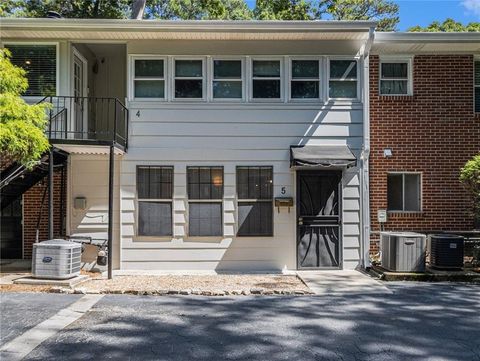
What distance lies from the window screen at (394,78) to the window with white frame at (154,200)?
5.15 metres

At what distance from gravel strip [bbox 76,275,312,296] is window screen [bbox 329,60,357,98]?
4.12 m

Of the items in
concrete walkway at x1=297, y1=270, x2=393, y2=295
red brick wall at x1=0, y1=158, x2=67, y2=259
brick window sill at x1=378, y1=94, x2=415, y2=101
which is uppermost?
brick window sill at x1=378, y1=94, x2=415, y2=101

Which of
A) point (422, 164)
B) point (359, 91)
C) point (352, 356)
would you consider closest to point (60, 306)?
point (352, 356)

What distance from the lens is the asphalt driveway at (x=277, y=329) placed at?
4715 millimetres

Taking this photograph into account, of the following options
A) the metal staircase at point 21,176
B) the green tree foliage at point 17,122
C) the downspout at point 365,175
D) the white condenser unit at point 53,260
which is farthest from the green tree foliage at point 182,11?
the white condenser unit at point 53,260

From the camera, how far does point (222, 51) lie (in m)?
9.81

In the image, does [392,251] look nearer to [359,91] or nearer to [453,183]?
[453,183]

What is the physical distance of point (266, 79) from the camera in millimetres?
9906

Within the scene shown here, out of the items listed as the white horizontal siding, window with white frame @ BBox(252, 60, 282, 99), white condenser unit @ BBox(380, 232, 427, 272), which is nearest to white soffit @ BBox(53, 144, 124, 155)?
the white horizontal siding

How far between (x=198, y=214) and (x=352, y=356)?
5561 millimetres

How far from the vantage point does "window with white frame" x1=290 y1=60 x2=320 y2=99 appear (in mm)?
9914

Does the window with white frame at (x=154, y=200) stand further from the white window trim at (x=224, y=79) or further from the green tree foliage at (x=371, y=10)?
the green tree foliage at (x=371, y=10)

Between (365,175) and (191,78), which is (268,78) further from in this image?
(365,175)

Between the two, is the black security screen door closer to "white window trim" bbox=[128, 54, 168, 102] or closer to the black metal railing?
"white window trim" bbox=[128, 54, 168, 102]
